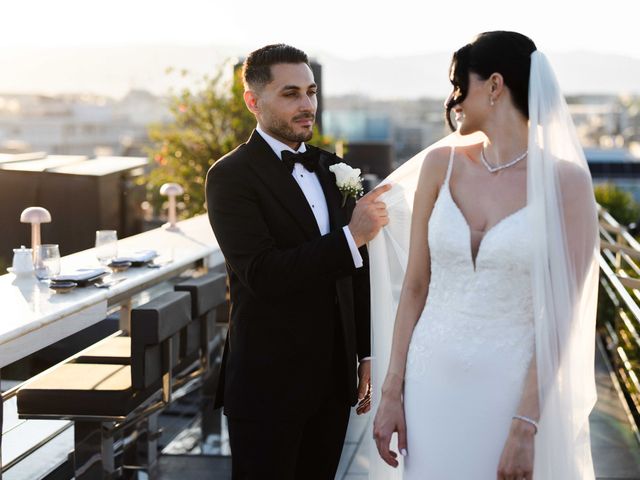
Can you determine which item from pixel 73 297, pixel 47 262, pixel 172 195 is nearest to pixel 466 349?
pixel 73 297

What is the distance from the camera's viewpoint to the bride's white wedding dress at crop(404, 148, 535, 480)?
7.07 feet

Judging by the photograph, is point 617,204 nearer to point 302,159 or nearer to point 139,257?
point 139,257

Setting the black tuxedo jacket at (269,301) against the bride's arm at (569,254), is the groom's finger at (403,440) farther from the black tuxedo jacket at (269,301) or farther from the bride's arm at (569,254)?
the black tuxedo jacket at (269,301)

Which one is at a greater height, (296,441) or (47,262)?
(47,262)

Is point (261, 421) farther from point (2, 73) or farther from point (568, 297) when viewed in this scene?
point (2, 73)

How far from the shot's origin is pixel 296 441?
2.67 meters

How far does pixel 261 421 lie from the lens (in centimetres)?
262

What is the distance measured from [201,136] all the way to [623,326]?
532 centimetres

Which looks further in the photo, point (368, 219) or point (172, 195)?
point (172, 195)

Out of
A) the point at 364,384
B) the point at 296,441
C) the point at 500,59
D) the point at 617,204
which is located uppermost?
the point at 500,59

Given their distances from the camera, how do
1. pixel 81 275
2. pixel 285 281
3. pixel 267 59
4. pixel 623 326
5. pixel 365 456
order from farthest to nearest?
pixel 623 326, pixel 365 456, pixel 81 275, pixel 267 59, pixel 285 281

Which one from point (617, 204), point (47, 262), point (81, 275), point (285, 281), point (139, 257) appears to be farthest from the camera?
point (617, 204)

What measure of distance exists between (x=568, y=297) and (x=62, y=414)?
88.2 inches

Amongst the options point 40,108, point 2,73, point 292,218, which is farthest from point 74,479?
point 2,73
